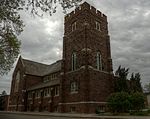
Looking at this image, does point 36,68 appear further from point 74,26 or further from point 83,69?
point 83,69

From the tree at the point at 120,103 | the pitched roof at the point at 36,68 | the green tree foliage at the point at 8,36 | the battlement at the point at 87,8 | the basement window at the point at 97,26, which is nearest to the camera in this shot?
the green tree foliage at the point at 8,36

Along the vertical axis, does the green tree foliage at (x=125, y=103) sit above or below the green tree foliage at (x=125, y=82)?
below

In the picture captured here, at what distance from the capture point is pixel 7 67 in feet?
77.6

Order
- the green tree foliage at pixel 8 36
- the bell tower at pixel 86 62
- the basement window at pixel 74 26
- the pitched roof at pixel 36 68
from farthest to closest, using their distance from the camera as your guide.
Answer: the pitched roof at pixel 36 68 → the basement window at pixel 74 26 → the bell tower at pixel 86 62 → the green tree foliage at pixel 8 36

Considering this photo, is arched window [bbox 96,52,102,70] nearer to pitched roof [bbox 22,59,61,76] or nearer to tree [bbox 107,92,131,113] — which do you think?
tree [bbox 107,92,131,113]

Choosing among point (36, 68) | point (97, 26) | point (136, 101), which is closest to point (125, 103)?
point (136, 101)

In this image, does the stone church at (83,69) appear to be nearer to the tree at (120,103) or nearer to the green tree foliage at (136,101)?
A: the tree at (120,103)

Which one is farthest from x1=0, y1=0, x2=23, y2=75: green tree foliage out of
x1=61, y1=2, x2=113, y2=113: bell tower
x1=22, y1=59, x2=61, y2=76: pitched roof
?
x1=22, y1=59, x2=61, y2=76: pitched roof

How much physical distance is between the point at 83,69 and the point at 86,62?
4.43 feet

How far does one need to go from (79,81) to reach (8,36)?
18.6 meters

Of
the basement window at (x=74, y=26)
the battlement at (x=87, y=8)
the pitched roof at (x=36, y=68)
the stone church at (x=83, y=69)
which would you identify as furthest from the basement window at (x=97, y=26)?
the pitched roof at (x=36, y=68)

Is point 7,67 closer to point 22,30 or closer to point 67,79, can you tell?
point 22,30

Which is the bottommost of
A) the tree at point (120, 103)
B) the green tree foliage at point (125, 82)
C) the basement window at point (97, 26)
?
the tree at point (120, 103)

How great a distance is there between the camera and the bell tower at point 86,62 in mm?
32750
